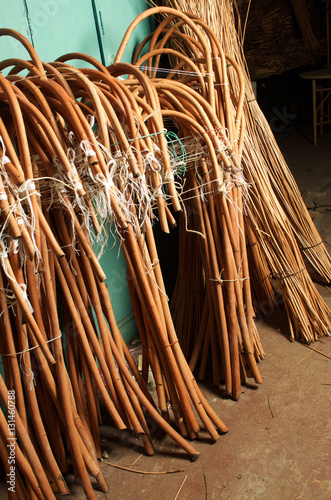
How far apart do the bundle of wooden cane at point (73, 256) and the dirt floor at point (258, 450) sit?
7cm

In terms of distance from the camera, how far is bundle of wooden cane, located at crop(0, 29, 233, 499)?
1.21 m

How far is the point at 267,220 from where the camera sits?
→ 2.24 meters

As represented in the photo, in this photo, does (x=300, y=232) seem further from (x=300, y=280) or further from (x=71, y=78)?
(x=71, y=78)

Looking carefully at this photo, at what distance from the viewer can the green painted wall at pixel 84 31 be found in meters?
1.62

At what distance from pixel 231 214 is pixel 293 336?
2.71 ft

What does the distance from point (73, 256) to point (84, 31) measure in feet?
3.40

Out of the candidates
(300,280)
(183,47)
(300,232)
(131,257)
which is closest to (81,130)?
(131,257)

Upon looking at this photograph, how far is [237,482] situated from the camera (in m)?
1.50

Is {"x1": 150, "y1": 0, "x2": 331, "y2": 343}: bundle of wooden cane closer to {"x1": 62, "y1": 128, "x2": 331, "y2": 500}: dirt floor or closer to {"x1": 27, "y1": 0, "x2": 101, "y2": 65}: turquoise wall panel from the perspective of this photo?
{"x1": 62, "y1": 128, "x2": 331, "y2": 500}: dirt floor

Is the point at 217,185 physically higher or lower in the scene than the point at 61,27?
lower

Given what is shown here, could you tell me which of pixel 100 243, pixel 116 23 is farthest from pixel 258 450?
pixel 116 23

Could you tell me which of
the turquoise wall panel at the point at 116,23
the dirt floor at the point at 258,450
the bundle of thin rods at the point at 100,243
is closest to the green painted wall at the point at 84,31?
the turquoise wall panel at the point at 116,23

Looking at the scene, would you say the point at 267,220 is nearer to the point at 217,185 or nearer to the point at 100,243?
the point at 217,185

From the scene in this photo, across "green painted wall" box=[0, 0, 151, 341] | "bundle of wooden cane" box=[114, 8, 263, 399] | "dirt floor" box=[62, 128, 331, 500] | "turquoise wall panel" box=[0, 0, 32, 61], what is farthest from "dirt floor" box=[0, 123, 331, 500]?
"turquoise wall panel" box=[0, 0, 32, 61]
